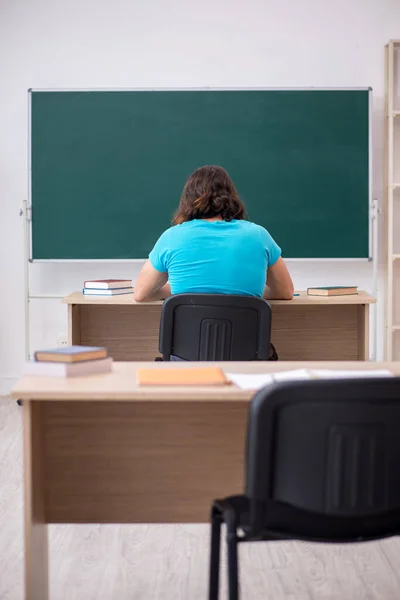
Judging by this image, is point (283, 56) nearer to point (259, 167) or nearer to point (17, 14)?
point (259, 167)

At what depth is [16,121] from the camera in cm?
540

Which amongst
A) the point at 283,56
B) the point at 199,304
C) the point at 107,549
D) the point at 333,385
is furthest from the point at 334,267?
the point at 333,385

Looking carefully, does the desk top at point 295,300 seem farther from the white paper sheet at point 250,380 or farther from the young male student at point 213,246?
the white paper sheet at point 250,380

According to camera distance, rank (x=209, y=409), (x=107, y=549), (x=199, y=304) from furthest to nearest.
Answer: (x=199, y=304) < (x=107, y=549) < (x=209, y=409)

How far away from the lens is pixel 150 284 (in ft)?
11.3

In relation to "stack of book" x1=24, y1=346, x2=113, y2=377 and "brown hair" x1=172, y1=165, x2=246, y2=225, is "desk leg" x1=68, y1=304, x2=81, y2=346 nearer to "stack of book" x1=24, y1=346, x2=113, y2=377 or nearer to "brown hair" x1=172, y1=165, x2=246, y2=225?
"brown hair" x1=172, y1=165, x2=246, y2=225

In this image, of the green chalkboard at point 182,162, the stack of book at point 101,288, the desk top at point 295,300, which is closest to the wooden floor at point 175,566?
the desk top at point 295,300

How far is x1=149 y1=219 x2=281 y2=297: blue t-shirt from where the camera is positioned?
3.17 meters

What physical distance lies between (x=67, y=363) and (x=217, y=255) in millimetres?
1330

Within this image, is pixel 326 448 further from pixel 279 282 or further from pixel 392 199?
pixel 392 199

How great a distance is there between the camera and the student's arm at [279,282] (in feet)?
11.3

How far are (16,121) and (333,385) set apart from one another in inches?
173

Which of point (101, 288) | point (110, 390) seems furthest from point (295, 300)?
point (110, 390)

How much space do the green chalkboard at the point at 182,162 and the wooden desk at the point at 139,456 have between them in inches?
124
